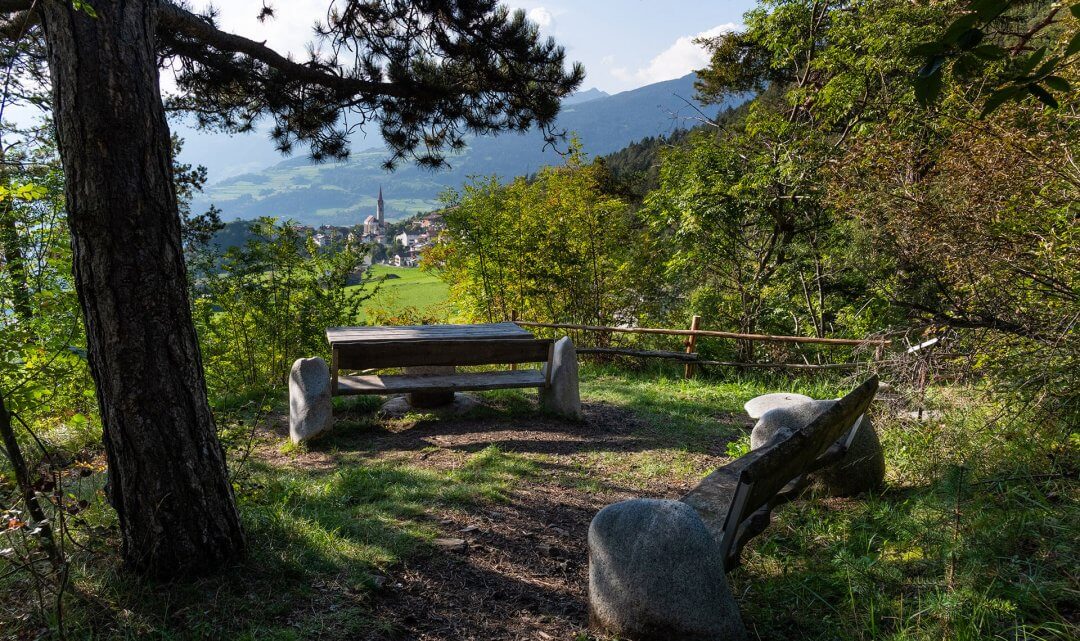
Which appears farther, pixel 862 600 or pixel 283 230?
pixel 283 230

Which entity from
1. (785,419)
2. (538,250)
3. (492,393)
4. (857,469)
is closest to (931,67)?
(857,469)

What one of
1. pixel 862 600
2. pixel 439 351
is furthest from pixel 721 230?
pixel 862 600

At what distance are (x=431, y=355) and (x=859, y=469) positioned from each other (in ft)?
11.6

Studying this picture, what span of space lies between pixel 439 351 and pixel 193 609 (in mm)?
3372

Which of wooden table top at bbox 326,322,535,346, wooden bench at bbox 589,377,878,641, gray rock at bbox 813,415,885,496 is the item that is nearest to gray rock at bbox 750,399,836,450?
gray rock at bbox 813,415,885,496

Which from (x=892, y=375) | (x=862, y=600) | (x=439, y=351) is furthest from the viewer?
(x=439, y=351)

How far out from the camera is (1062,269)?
12.5 ft

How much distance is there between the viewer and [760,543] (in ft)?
11.2

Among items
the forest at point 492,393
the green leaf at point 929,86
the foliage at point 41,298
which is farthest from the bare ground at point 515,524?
the green leaf at point 929,86

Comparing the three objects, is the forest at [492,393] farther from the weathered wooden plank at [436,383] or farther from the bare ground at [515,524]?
the weathered wooden plank at [436,383]

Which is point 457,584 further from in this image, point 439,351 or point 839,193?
point 839,193

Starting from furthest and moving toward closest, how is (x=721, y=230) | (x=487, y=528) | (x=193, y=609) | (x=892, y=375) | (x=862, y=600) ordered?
(x=721, y=230) → (x=892, y=375) → (x=487, y=528) → (x=862, y=600) → (x=193, y=609)

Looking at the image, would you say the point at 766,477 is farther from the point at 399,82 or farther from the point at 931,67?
the point at 399,82

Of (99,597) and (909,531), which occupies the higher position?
(99,597)
